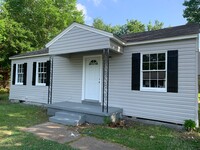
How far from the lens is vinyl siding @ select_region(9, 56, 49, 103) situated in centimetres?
1105

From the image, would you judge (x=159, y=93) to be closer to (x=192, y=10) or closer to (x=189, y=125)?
(x=189, y=125)

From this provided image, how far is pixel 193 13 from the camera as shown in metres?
21.5

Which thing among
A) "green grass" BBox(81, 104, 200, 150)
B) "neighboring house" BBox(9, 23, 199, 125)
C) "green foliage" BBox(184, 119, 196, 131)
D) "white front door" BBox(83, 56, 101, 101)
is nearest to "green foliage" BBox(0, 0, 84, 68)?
"neighboring house" BBox(9, 23, 199, 125)

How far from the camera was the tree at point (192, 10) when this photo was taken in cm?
2123

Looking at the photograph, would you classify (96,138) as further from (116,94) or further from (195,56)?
(195,56)

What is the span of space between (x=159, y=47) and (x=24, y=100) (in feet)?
30.3

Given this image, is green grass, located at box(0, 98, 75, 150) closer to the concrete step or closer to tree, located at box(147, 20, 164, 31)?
the concrete step

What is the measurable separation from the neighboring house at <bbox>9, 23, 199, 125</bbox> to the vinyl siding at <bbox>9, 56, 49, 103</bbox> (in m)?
1.06

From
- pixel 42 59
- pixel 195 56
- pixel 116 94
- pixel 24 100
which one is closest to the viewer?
pixel 195 56

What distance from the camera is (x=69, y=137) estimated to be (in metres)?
5.48

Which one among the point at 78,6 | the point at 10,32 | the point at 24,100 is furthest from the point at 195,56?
the point at 78,6

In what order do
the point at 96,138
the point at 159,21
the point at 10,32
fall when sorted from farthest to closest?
the point at 159,21, the point at 10,32, the point at 96,138

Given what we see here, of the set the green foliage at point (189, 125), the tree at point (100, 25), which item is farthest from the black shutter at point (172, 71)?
the tree at point (100, 25)

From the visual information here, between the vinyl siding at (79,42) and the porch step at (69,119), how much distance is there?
263 centimetres
